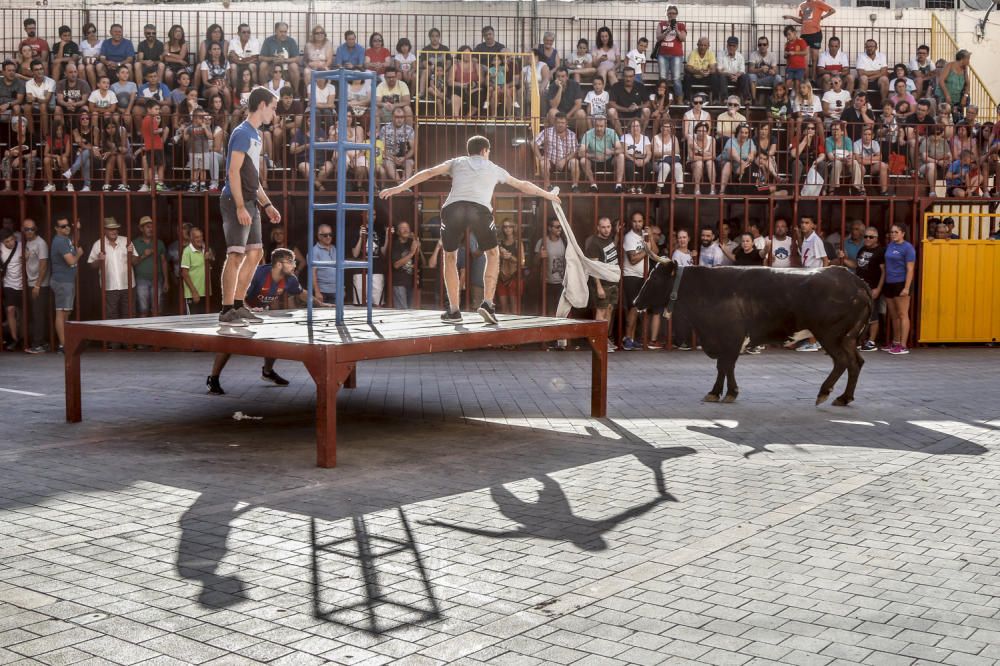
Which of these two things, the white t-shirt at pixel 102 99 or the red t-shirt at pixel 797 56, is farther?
the red t-shirt at pixel 797 56

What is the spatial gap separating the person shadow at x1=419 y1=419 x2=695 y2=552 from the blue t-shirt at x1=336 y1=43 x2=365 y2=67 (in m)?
14.5

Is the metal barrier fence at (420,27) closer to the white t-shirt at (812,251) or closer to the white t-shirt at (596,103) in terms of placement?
the white t-shirt at (596,103)

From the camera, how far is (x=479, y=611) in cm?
541

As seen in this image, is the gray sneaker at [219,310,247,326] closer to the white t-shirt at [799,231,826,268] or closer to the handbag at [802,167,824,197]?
the white t-shirt at [799,231,826,268]

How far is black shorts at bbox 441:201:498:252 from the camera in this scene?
1101 centimetres

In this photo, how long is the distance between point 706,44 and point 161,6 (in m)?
11.2

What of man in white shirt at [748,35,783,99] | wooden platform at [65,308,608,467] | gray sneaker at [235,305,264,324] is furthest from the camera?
man in white shirt at [748,35,783,99]

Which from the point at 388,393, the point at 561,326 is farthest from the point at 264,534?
the point at 388,393

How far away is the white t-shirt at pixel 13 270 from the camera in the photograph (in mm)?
17234

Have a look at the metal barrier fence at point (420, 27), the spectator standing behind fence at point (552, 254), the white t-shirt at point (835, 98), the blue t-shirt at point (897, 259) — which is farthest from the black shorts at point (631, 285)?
the metal barrier fence at point (420, 27)

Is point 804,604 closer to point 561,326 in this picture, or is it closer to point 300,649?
point 300,649

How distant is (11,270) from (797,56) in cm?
1441

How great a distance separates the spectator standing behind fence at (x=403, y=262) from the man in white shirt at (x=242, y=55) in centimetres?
456

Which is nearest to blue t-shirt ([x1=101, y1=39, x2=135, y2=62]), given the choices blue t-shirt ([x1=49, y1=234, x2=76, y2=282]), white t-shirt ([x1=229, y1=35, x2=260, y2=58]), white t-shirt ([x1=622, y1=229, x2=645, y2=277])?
white t-shirt ([x1=229, y1=35, x2=260, y2=58])
